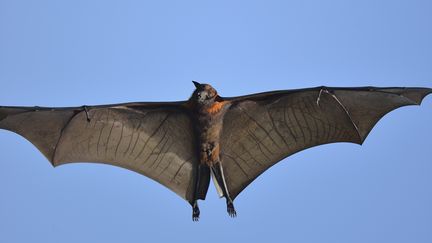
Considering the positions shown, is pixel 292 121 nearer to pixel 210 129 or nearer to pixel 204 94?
pixel 210 129

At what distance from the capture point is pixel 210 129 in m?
25.5

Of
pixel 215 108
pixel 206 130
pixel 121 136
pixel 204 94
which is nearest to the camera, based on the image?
pixel 204 94

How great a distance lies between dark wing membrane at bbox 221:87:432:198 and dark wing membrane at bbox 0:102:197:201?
1.06 m

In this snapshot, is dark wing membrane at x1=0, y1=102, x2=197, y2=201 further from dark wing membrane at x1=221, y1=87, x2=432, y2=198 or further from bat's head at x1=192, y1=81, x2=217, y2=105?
dark wing membrane at x1=221, y1=87, x2=432, y2=198

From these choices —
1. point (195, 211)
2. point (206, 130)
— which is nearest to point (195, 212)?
point (195, 211)

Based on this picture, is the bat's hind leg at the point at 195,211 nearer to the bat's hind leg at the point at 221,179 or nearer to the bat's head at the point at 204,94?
the bat's hind leg at the point at 221,179

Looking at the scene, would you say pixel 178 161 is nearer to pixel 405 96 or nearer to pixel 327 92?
pixel 327 92

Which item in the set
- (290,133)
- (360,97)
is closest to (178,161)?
(290,133)

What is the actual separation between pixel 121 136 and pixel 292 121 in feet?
13.3

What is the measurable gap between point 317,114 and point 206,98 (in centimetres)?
273

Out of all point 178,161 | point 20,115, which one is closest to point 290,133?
point 178,161

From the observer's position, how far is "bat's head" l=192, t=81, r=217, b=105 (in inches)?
979

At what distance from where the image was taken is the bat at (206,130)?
2536cm

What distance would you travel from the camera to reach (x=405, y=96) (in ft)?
83.0
